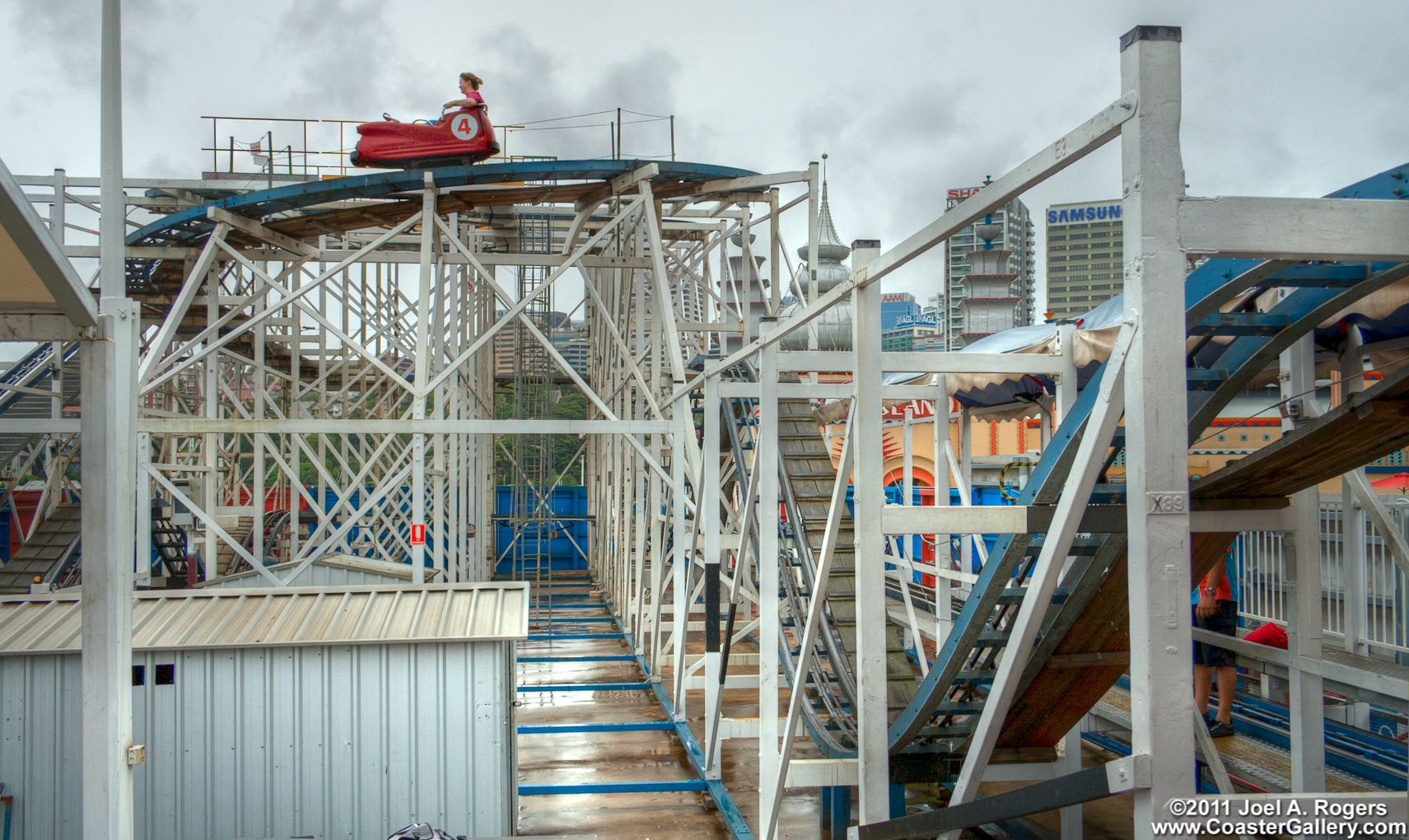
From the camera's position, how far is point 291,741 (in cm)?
693

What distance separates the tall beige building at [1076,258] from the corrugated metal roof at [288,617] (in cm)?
10596

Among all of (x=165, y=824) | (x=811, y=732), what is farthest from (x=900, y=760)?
(x=165, y=824)

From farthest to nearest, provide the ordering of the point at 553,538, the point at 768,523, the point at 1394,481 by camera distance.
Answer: the point at 553,538 < the point at 1394,481 < the point at 768,523

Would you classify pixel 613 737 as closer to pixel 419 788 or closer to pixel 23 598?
pixel 419 788

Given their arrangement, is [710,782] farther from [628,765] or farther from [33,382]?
[33,382]

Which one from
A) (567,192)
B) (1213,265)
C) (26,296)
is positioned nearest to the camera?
(1213,265)

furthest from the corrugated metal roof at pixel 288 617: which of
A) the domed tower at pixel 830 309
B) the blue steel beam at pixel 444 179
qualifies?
the blue steel beam at pixel 444 179

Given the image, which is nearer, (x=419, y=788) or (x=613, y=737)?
(x=419, y=788)

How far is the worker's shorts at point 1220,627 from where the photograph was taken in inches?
294

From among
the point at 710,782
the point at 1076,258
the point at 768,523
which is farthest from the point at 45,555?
the point at 1076,258

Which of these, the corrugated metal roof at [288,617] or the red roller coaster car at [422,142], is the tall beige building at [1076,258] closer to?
the red roller coaster car at [422,142]

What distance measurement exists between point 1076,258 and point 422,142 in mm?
112662

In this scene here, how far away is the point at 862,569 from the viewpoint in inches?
184

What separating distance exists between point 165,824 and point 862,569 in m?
5.43
